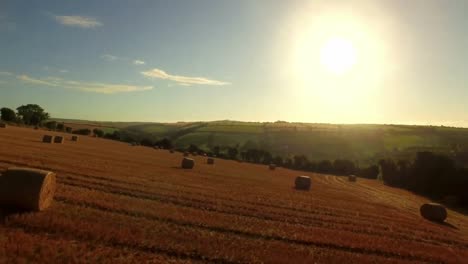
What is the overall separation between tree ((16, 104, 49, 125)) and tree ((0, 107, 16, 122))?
46.2ft

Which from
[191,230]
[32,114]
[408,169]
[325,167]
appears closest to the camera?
[191,230]

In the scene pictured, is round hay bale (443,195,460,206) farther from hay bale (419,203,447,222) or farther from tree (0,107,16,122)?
tree (0,107,16,122)

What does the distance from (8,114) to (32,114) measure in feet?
68.1

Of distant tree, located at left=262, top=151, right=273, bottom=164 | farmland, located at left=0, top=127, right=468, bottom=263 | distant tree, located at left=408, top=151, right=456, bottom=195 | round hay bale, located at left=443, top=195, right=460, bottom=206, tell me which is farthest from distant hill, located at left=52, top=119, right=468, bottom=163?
farmland, located at left=0, top=127, right=468, bottom=263

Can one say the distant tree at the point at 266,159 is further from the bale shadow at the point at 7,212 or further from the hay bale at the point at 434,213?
the bale shadow at the point at 7,212

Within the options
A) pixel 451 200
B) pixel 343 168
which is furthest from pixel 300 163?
pixel 451 200

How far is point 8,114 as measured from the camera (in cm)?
8925

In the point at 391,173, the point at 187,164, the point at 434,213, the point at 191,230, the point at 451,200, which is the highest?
the point at 187,164

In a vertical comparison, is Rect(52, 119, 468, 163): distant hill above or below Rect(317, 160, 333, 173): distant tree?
above

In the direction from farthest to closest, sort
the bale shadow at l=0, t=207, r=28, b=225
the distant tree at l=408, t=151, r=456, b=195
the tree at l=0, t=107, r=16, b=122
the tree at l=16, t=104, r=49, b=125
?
1. the tree at l=16, t=104, r=49, b=125
2. the tree at l=0, t=107, r=16, b=122
3. the distant tree at l=408, t=151, r=456, b=195
4. the bale shadow at l=0, t=207, r=28, b=225

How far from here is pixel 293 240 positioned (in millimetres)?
13758

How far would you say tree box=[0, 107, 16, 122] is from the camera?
88.5m

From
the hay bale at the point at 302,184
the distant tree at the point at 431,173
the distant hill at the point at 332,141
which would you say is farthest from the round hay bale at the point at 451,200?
the distant hill at the point at 332,141

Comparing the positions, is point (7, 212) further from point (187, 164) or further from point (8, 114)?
point (8, 114)
